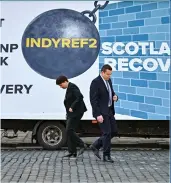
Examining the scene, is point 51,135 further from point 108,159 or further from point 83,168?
point 83,168

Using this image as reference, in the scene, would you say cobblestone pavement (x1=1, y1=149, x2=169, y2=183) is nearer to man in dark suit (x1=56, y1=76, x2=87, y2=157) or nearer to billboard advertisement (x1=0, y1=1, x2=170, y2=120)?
man in dark suit (x1=56, y1=76, x2=87, y2=157)

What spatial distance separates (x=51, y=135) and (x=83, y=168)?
3362mm

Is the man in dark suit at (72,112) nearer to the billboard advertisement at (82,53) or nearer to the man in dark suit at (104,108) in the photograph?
the man in dark suit at (104,108)

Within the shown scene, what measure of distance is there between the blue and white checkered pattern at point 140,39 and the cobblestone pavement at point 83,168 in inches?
44.2

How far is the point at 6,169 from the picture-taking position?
8.77 metres

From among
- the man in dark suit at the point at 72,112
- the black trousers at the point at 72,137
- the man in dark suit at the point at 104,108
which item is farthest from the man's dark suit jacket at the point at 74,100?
the man in dark suit at the point at 104,108

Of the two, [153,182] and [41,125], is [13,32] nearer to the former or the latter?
[41,125]

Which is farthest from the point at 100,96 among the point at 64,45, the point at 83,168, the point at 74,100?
the point at 64,45

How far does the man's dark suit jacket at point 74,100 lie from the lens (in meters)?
10.2

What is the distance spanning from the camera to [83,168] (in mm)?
8891

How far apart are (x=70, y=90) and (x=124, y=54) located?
209 centimetres

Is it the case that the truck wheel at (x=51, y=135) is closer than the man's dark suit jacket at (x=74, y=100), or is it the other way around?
the man's dark suit jacket at (x=74, y=100)

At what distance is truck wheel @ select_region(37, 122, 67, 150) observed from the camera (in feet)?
39.5

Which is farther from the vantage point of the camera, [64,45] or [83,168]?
[64,45]
